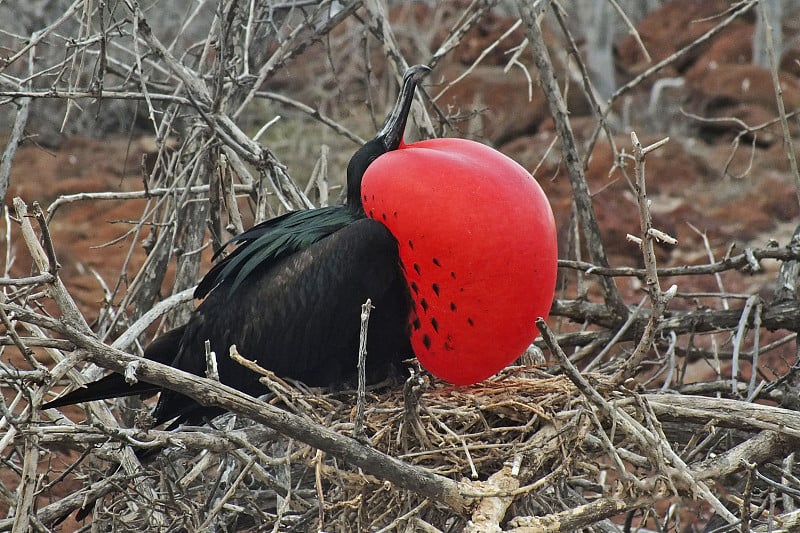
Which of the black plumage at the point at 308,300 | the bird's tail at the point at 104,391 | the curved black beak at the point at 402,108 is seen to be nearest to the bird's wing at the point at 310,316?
the black plumage at the point at 308,300

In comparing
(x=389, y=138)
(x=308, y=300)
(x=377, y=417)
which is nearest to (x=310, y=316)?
(x=308, y=300)

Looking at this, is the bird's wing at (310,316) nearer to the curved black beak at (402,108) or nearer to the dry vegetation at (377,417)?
the dry vegetation at (377,417)

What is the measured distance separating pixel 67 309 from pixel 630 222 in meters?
6.39

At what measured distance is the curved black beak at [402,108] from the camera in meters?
2.47

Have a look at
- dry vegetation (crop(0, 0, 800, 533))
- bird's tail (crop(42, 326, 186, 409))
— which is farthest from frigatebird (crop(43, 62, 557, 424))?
dry vegetation (crop(0, 0, 800, 533))

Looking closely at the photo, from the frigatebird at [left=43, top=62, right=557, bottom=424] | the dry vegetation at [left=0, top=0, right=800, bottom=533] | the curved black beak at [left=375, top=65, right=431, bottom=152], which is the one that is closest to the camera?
the dry vegetation at [left=0, top=0, right=800, bottom=533]

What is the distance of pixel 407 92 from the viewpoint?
8.13 ft

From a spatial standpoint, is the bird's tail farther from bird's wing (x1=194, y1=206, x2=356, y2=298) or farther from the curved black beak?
the curved black beak

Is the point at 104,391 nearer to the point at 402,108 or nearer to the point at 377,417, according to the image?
the point at 377,417

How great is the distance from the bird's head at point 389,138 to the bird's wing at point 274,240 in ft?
0.20

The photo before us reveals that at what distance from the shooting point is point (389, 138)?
2.50m

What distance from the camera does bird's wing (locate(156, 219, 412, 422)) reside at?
2.34 m

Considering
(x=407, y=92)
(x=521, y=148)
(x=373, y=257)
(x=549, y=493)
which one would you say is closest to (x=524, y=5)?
(x=407, y=92)

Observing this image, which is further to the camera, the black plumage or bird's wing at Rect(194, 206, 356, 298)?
bird's wing at Rect(194, 206, 356, 298)
